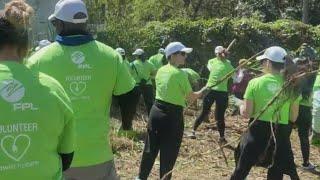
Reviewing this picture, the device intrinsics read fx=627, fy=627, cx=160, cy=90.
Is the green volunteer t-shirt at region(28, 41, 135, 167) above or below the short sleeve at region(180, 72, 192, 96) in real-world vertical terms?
above

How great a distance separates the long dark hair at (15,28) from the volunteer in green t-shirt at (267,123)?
354 cm

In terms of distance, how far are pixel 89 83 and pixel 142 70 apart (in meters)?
9.29

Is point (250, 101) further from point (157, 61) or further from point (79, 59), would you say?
point (157, 61)

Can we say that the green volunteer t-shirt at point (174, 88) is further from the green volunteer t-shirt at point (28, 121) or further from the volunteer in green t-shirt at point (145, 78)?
the volunteer in green t-shirt at point (145, 78)

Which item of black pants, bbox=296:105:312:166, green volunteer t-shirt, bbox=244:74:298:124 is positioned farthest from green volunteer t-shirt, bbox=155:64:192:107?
black pants, bbox=296:105:312:166

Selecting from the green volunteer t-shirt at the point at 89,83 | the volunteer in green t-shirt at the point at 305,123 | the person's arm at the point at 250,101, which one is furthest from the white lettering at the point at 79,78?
the volunteer in green t-shirt at the point at 305,123

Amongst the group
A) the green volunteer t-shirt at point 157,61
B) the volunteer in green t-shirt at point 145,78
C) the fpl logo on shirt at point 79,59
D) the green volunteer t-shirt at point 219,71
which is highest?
the fpl logo on shirt at point 79,59

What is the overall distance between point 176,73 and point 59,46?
3.23m

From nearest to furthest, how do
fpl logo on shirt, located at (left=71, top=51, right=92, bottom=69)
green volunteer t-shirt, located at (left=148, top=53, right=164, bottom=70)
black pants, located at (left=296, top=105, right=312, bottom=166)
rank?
fpl logo on shirt, located at (left=71, top=51, right=92, bottom=69) < black pants, located at (left=296, top=105, right=312, bottom=166) < green volunteer t-shirt, located at (left=148, top=53, right=164, bottom=70)

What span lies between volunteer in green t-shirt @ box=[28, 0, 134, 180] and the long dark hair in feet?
3.27

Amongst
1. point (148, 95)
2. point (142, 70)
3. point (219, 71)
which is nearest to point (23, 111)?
point (219, 71)

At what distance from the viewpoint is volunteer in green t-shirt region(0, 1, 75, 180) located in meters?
2.80

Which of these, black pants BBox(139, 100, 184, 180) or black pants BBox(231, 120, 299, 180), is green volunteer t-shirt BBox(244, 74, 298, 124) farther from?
black pants BBox(139, 100, 184, 180)

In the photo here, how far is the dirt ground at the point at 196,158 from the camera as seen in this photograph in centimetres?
860
